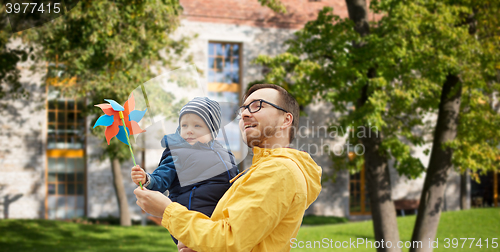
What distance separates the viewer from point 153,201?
5.18 ft

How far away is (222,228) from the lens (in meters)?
1.45

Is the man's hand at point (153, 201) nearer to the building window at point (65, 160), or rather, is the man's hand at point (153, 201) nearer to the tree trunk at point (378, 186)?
the tree trunk at point (378, 186)

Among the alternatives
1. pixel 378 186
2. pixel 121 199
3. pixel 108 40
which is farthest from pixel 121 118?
pixel 121 199

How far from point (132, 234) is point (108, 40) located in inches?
261

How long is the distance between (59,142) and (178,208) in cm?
1541

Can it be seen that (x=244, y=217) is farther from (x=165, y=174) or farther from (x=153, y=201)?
(x=165, y=174)

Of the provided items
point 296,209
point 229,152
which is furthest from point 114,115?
point 296,209

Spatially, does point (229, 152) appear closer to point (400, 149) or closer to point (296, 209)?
point (296, 209)

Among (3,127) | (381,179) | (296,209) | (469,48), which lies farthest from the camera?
(3,127)

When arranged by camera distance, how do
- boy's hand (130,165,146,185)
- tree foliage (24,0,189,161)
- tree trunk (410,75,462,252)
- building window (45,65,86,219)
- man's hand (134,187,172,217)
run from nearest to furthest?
1. man's hand (134,187,172,217)
2. boy's hand (130,165,146,185)
3. tree foliage (24,0,189,161)
4. tree trunk (410,75,462,252)
5. building window (45,65,86,219)

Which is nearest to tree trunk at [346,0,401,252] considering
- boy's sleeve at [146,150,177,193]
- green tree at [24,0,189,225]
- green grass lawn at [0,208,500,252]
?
green grass lawn at [0,208,500,252]

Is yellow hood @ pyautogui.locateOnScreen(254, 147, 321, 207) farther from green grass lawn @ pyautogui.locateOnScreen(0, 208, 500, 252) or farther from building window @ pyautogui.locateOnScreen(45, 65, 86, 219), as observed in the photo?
building window @ pyautogui.locateOnScreen(45, 65, 86, 219)

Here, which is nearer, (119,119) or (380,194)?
(119,119)

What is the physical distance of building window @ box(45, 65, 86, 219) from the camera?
49.9ft
